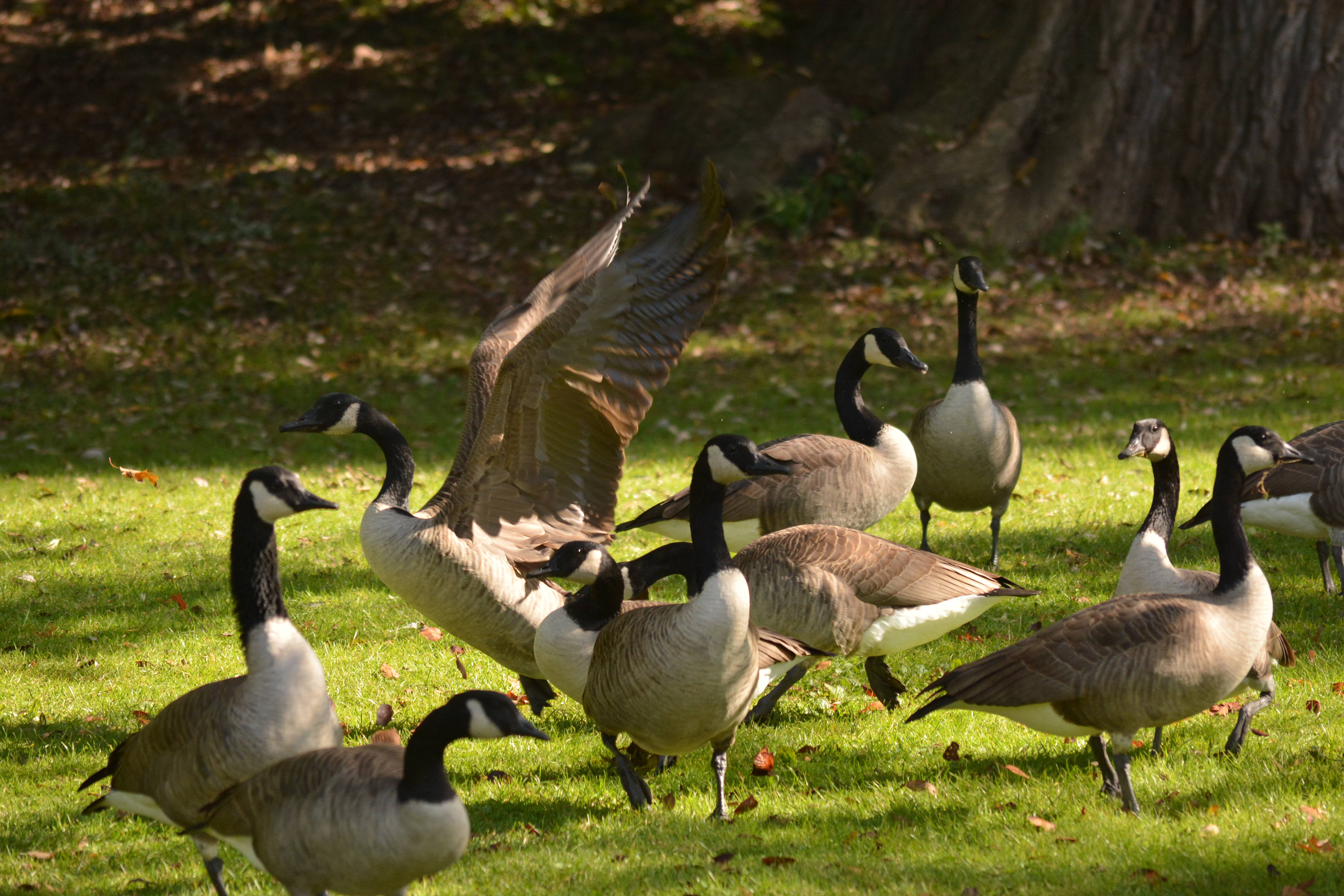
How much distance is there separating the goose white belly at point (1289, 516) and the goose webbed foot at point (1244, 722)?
68.6 inches

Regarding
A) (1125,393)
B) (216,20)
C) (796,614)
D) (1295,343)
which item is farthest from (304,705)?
(216,20)

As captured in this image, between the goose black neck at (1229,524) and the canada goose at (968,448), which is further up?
the goose black neck at (1229,524)

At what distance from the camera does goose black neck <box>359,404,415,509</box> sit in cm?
630

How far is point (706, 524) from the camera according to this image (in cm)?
496

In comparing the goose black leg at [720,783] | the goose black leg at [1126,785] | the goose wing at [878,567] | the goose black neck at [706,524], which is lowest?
the goose black leg at [720,783]

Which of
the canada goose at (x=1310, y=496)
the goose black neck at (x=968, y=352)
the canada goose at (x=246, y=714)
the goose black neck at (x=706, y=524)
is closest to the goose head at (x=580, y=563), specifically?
the goose black neck at (x=706, y=524)

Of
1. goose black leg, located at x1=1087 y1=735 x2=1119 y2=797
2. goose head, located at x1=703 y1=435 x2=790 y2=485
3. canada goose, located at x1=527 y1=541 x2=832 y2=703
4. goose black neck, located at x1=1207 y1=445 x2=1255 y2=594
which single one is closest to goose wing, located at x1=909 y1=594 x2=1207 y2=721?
goose black neck, located at x1=1207 y1=445 x2=1255 y2=594

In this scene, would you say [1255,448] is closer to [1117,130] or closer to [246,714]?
[246,714]

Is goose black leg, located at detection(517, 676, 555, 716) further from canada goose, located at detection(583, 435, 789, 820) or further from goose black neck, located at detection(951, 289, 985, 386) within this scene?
goose black neck, located at detection(951, 289, 985, 386)

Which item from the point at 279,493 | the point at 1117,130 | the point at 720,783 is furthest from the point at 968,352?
the point at 1117,130

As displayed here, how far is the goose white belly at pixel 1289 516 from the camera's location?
22.9ft

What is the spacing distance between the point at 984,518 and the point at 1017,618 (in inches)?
105

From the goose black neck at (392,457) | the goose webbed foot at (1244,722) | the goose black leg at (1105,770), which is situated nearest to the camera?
the goose black leg at (1105,770)

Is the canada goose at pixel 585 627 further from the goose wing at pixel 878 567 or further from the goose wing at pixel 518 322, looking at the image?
the goose wing at pixel 518 322
